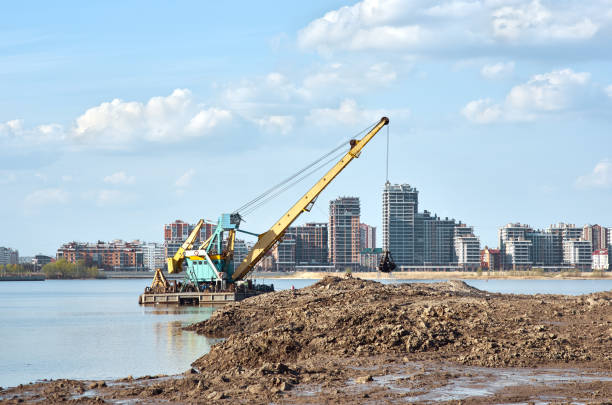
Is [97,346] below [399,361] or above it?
below

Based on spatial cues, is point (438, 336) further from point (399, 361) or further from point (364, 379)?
point (364, 379)

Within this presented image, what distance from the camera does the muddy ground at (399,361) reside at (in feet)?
54.5

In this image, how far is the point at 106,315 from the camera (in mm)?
55406

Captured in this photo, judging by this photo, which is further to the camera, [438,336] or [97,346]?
[97,346]

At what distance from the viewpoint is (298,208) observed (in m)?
62.1

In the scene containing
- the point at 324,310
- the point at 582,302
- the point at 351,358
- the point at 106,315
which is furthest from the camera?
the point at 106,315

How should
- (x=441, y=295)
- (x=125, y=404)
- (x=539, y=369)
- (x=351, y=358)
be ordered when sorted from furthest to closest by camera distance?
(x=441, y=295) → (x=351, y=358) → (x=539, y=369) → (x=125, y=404)

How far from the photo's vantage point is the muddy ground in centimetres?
1662

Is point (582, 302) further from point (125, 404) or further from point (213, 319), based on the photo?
point (125, 404)

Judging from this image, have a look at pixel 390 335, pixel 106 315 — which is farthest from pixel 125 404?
pixel 106 315

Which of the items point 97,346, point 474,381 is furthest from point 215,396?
point 97,346

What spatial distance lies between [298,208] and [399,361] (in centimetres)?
4190

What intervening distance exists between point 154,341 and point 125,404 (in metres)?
18.4

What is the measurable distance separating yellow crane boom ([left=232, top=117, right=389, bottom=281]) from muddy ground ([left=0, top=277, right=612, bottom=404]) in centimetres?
2849
